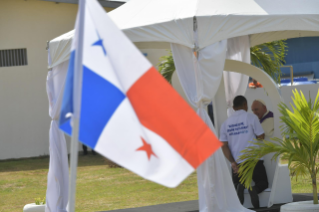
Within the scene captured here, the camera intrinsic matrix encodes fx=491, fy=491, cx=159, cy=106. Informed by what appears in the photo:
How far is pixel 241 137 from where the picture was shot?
22.8 feet

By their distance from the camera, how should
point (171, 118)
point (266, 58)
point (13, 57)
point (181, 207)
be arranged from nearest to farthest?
point (171, 118) → point (181, 207) → point (266, 58) → point (13, 57)

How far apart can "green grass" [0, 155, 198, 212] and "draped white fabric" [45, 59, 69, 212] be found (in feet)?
5.45

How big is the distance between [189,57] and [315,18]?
174cm

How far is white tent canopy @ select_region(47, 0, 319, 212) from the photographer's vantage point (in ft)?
19.8

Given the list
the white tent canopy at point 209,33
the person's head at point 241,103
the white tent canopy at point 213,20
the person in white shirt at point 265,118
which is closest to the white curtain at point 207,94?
the white tent canopy at point 209,33

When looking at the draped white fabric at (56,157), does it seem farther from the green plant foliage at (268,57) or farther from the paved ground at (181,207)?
the green plant foliage at (268,57)

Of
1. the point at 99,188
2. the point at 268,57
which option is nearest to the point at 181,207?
the point at 99,188

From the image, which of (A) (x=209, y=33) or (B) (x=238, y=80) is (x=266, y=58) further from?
(A) (x=209, y=33)

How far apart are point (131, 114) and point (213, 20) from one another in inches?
124

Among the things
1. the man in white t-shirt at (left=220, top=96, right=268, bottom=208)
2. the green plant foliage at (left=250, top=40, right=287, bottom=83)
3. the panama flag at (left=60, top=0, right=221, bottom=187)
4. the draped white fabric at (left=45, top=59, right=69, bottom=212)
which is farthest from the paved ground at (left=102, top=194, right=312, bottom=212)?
the panama flag at (left=60, top=0, right=221, bottom=187)

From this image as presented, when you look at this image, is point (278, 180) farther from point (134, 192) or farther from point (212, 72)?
point (134, 192)

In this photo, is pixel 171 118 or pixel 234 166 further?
pixel 234 166

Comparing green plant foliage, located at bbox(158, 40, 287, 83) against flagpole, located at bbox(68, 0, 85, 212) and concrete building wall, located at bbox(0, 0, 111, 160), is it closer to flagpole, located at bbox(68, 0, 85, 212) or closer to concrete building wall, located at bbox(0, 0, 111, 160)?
flagpole, located at bbox(68, 0, 85, 212)

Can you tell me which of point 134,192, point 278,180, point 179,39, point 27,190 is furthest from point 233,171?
point 27,190
